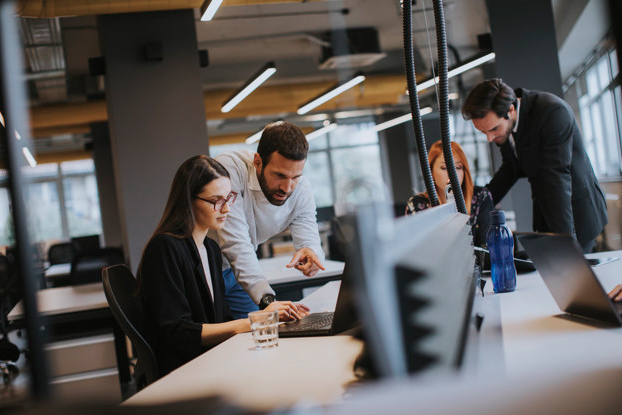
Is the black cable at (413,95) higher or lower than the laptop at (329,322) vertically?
higher

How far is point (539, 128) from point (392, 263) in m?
2.36

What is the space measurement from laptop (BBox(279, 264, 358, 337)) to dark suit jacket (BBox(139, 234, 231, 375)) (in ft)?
1.03

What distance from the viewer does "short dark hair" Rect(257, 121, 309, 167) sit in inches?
91.0

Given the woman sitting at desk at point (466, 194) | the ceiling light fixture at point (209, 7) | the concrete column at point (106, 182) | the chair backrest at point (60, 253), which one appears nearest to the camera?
the woman sitting at desk at point (466, 194)

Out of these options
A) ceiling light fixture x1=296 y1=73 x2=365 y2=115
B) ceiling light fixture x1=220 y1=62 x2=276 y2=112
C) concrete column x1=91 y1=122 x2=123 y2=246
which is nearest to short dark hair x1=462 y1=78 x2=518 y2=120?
ceiling light fixture x1=220 y1=62 x2=276 y2=112

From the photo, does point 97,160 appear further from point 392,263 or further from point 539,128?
point 392,263

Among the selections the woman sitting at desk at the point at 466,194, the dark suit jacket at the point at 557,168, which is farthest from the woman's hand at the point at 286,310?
the dark suit jacket at the point at 557,168

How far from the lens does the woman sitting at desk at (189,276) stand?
1.89 metres

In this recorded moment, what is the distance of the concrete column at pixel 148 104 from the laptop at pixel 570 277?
13.5 ft

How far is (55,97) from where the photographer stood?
9969mm

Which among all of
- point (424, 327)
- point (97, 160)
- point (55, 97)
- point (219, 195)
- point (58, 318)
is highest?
point (55, 97)

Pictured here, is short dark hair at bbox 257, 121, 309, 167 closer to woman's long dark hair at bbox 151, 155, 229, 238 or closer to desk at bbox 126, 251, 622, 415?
woman's long dark hair at bbox 151, 155, 229, 238

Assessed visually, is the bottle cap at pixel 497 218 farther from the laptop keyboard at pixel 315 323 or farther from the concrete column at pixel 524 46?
the concrete column at pixel 524 46

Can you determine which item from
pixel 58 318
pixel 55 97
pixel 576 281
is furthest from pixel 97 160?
pixel 576 281
